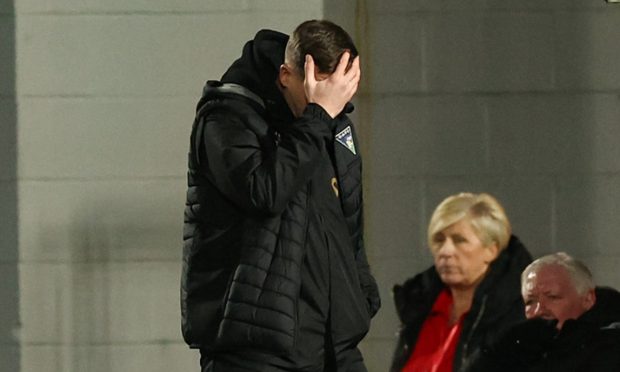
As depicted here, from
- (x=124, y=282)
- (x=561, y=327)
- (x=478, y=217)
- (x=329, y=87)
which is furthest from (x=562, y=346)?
(x=124, y=282)

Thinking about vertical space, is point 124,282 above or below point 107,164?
below

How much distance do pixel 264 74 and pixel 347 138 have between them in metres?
0.27

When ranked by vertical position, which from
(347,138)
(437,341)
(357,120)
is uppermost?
(357,120)

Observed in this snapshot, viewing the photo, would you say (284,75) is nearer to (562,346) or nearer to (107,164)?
(562,346)

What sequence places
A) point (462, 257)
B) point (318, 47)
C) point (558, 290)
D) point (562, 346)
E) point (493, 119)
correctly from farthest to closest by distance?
point (493, 119)
point (462, 257)
point (558, 290)
point (562, 346)
point (318, 47)

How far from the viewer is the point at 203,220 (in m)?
3.82

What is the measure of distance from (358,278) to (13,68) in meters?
2.33

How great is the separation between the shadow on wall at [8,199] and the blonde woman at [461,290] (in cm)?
147

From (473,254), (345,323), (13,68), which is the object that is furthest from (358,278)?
(13,68)

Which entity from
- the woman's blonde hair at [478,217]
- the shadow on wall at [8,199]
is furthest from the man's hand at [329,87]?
the shadow on wall at [8,199]

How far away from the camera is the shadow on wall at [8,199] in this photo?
5816 millimetres

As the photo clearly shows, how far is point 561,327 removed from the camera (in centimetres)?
503

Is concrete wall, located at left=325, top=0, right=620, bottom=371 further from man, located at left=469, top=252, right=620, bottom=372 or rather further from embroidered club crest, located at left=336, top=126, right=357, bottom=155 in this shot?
embroidered club crest, located at left=336, top=126, right=357, bottom=155

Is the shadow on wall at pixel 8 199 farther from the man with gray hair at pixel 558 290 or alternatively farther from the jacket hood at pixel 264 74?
the jacket hood at pixel 264 74
